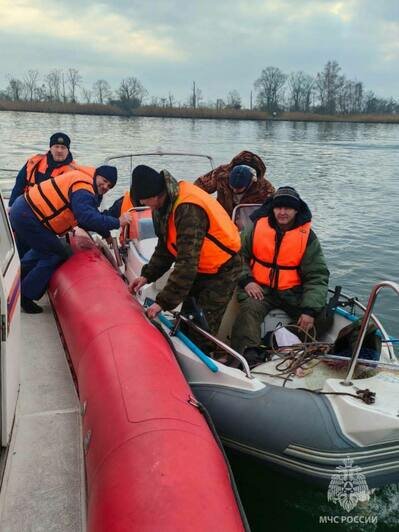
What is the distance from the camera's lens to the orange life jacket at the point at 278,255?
3906 mm

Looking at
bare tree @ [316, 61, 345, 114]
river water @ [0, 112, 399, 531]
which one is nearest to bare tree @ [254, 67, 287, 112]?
bare tree @ [316, 61, 345, 114]

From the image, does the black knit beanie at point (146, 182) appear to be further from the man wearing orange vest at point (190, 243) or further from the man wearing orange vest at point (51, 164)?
the man wearing orange vest at point (51, 164)

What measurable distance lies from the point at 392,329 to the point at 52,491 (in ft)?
15.3

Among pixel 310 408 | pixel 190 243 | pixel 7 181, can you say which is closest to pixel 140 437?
pixel 310 408

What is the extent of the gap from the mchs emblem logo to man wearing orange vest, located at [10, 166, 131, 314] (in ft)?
7.68

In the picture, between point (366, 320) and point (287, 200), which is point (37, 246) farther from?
point (366, 320)

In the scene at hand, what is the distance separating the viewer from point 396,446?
2.71 m

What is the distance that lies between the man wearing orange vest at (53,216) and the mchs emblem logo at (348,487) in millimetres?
2342

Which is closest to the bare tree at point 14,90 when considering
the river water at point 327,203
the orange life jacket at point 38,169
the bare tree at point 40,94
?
the bare tree at point 40,94

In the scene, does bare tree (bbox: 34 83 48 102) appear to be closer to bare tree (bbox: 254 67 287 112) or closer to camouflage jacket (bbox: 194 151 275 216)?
bare tree (bbox: 254 67 287 112)

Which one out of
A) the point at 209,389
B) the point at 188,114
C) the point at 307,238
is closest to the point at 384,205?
the point at 307,238

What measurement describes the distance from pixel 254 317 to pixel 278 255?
1.63 ft

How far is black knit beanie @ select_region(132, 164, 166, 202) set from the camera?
2922mm

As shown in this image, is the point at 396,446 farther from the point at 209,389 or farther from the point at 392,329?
the point at 392,329
